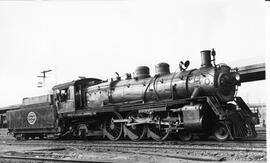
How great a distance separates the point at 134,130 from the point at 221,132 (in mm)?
3945

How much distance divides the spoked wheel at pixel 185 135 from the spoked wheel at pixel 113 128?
112 inches

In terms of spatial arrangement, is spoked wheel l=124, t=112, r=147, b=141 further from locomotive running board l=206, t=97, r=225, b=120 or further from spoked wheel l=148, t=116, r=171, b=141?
locomotive running board l=206, t=97, r=225, b=120

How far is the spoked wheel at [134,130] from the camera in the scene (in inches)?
548

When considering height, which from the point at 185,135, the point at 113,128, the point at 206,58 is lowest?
the point at 185,135

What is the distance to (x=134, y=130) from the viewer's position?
14.2m

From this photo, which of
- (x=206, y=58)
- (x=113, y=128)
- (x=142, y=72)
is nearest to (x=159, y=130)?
(x=113, y=128)

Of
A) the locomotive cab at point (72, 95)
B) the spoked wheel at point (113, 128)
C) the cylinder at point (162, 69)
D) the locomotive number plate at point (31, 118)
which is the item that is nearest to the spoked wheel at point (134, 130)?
the spoked wheel at point (113, 128)

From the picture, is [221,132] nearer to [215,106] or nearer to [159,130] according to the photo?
[215,106]

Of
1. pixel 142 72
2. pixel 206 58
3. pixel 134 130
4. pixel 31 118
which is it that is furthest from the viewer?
pixel 31 118

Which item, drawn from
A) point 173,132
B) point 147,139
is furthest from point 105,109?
point 173,132

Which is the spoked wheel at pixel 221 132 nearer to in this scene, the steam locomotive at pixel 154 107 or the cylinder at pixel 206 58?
the steam locomotive at pixel 154 107

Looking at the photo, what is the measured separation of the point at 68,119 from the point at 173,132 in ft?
22.6

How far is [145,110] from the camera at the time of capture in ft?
44.1

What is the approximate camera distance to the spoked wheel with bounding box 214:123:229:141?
455 inches
